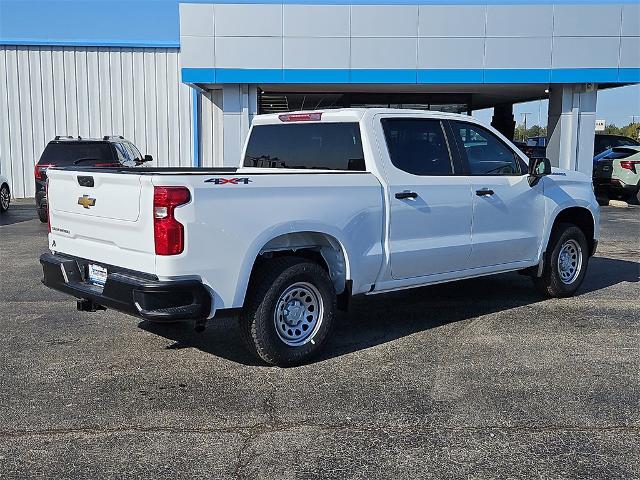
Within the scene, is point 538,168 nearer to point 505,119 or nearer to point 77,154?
point 77,154

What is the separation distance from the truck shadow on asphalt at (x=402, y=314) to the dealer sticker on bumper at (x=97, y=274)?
96cm

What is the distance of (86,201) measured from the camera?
5250 mm

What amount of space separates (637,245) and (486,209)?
651 centimetres

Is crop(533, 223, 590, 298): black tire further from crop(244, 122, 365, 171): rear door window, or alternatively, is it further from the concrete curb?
the concrete curb

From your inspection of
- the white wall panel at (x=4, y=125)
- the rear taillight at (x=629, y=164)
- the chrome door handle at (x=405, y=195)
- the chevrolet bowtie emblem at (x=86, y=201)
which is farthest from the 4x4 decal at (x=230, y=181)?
the white wall panel at (x=4, y=125)

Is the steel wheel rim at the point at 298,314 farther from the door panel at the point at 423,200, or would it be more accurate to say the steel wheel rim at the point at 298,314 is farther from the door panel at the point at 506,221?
the door panel at the point at 506,221

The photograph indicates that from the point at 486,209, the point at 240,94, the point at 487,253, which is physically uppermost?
the point at 240,94

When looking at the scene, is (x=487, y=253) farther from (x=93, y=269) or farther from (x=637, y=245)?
(x=637, y=245)

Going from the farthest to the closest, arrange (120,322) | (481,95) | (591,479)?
1. (481,95)
2. (120,322)
3. (591,479)

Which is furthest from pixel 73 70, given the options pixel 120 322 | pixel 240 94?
pixel 120 322

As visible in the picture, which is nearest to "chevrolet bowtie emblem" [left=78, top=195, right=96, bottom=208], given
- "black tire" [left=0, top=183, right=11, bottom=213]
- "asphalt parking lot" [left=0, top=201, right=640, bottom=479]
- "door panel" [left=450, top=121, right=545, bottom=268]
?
"asphalt parking lot" [left=0, top=201, right=640, bottom=479]

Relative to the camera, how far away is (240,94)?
1834cm

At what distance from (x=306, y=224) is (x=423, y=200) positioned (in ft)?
4.33

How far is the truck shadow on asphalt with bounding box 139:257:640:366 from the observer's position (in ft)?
19.5
